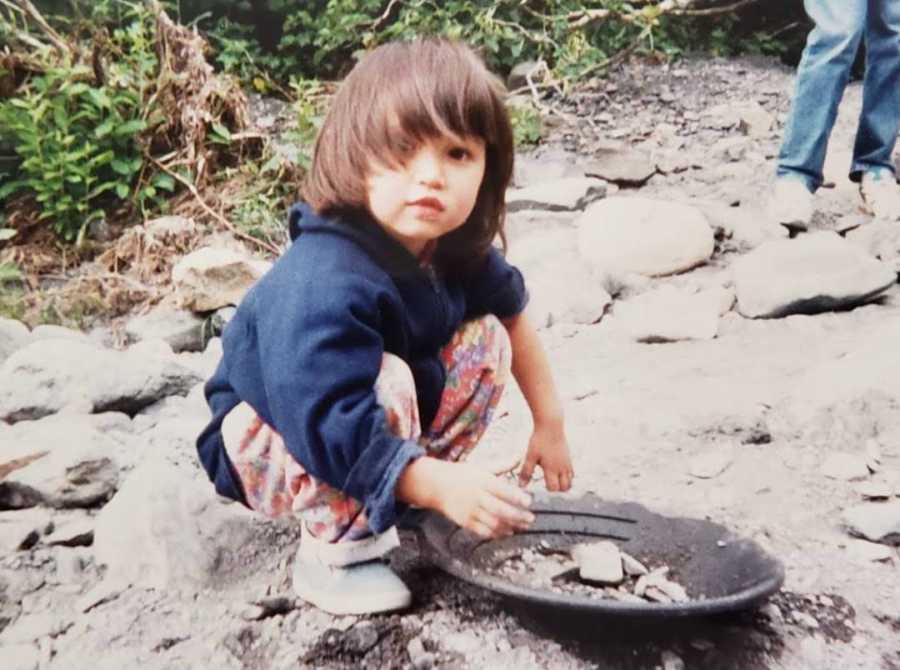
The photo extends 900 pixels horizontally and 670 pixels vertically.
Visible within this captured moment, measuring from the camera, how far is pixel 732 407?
82.7 inches

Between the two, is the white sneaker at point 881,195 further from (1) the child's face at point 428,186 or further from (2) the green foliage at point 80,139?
(2) the green foliage at point 80,139

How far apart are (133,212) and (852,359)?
130 inches

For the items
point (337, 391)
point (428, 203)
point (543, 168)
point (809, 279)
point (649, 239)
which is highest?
point (428, 203)

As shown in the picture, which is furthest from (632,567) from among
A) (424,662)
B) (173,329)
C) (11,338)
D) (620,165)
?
(620,165)

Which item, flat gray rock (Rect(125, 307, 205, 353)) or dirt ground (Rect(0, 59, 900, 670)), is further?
flat gray rock (Rect(125, 307, 205, 353))

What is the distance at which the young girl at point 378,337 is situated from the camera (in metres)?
1.17

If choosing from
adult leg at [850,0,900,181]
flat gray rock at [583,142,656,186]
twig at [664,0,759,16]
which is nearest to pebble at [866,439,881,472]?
adult leg at [850,0,900,181]

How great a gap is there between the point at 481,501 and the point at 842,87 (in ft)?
9.03

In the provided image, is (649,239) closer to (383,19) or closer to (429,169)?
(429,169)

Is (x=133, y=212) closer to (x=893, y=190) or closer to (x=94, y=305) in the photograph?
(x=94, y=305)

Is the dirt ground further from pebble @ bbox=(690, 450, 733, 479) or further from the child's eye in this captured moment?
the child's eye

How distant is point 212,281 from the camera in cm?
348

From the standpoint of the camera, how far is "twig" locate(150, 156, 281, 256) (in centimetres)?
400

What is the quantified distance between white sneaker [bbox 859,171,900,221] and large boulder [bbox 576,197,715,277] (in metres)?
0.63
